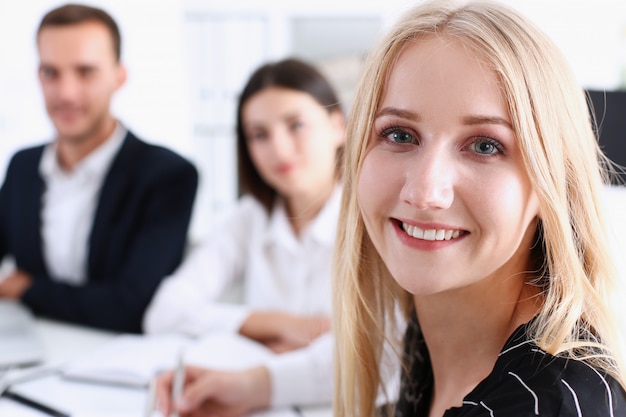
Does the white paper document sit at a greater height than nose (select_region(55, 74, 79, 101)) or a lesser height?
lesser

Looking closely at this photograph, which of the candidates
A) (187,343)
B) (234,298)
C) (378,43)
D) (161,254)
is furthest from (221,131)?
(378,43)

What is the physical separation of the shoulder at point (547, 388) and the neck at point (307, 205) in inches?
42.9

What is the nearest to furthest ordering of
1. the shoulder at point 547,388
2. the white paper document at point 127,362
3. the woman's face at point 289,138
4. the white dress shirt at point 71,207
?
the shoulder at point 547,388, the white paper document at point 127,362, the woman's face at point 289,138, the white dress shirt at point 71,207

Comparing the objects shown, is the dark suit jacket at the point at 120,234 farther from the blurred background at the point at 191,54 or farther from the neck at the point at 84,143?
the blurred background at the point at 191,54

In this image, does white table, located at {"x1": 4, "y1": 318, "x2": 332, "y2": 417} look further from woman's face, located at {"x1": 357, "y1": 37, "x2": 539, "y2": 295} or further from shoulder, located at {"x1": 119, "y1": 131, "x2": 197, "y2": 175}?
shoulder, located at {"x1": 119, "y1": 131, "x2": 197, "y2": 175}

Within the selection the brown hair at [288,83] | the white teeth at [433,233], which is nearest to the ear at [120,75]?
the brown hair at [288,83]

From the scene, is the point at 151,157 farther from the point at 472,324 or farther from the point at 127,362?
the point at 472,324

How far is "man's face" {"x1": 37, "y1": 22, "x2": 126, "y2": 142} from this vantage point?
6.31 feet

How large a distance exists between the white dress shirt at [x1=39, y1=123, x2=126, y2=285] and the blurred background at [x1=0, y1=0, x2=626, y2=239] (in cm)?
170

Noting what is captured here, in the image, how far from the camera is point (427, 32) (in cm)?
79

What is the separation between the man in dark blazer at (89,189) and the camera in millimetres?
1879

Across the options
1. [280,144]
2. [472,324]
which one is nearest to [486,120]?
[472,324]

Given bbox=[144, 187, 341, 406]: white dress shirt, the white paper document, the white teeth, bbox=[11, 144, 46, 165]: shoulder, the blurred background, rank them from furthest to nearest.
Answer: the blurred background → bbox=[11, 144, 46, 165]: shoulder → bbox=[144, 187, 341, 406]: white dress shirt → the white paper document → the white teeth

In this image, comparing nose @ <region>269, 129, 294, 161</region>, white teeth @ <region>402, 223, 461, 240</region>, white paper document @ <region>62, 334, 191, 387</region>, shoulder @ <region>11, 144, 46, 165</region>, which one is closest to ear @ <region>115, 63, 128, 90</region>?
shoulder @ <region>11, 144, 46, 165</region>
